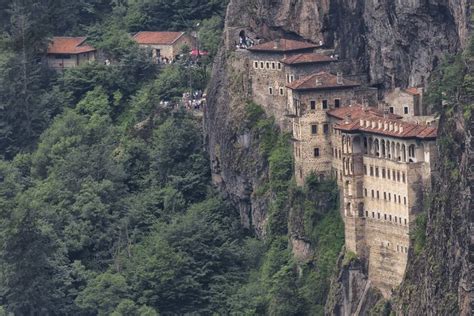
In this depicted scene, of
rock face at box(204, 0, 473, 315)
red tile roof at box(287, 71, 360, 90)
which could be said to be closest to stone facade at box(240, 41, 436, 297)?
red tile roof at box(287, 71, 360, 90)

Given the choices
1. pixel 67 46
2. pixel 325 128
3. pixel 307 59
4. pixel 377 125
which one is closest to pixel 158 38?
pixel 67 46

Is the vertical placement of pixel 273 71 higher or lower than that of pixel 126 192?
higher

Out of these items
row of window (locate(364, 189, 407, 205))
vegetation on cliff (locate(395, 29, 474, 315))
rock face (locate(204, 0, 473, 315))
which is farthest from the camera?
row of window (locate(364, 189, 407, 205))

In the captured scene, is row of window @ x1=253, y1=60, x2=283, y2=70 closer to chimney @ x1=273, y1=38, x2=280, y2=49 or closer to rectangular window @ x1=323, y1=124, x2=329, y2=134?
chimney @ x1=273, y1=38, x2=280, y2=49

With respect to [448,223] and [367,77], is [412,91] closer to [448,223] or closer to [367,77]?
[367,77]

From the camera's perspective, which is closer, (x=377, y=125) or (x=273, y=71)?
(x=377, y=125)

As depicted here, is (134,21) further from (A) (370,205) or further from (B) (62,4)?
(A) (370,205)

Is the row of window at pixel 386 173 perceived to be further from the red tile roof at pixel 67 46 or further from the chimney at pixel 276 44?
the red tile roof at pixel 67 46

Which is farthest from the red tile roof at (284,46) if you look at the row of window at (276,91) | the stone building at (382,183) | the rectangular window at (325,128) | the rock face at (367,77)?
the stone building at (382,183)
